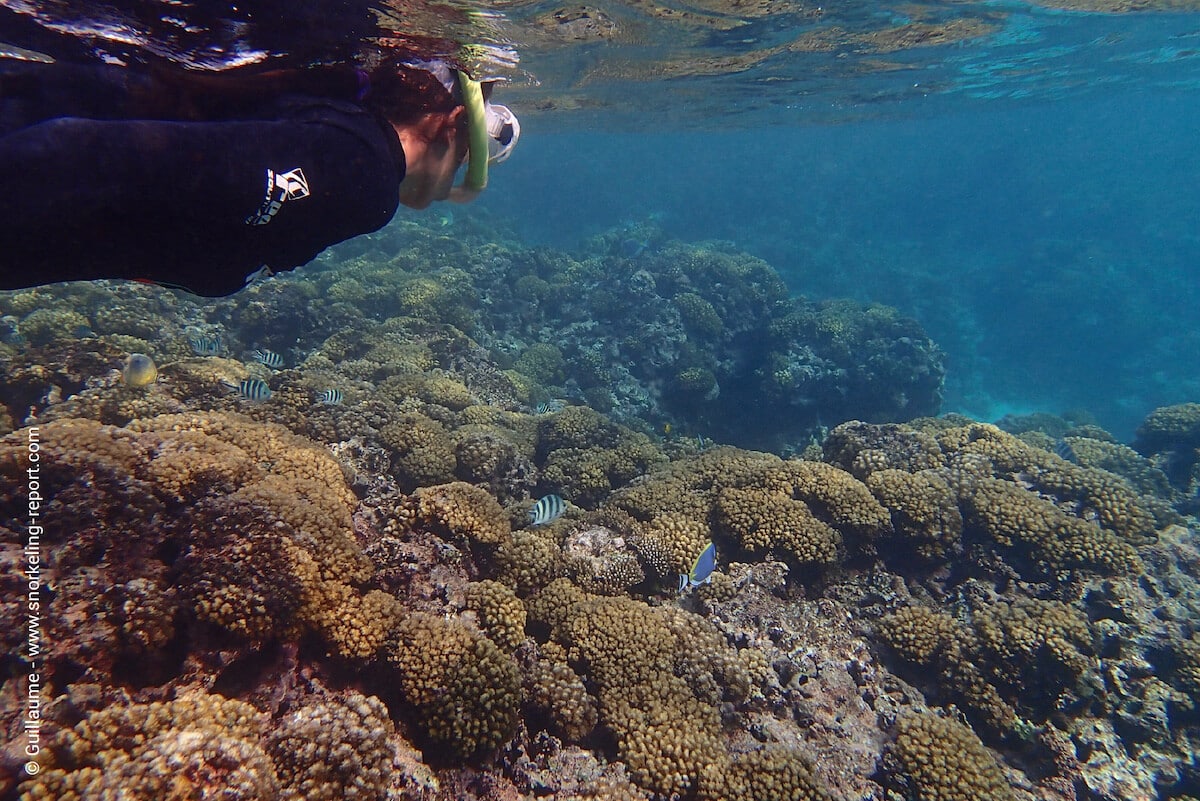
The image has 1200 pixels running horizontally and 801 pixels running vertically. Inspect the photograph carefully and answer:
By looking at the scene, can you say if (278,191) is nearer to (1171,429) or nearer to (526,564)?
(526,564)

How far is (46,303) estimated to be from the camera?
10.7m

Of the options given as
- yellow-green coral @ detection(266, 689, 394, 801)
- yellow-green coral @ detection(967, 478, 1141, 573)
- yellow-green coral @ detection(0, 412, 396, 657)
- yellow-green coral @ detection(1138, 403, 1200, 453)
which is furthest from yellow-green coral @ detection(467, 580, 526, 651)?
yellow-green coral @ detection(1138, 403, 1200, 453)

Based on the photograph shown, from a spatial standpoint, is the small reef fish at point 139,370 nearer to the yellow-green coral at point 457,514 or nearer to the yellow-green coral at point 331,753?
the yellow-green coral at point 457,514

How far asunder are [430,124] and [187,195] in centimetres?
141

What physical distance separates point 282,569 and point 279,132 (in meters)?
2.95

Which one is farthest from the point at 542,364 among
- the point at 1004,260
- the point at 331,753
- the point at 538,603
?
the point at 1004,260

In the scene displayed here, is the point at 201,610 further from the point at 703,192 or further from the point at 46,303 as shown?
the point at 703,192

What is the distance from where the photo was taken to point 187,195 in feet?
5.33

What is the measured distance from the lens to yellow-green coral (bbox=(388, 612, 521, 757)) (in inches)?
149

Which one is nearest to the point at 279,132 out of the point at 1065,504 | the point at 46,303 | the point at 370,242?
the point at 1065,504

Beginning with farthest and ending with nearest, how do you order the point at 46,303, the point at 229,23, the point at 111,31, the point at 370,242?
the point at 370,242 → the point at 46,303 → the point at 111,31 → the point at 229,23

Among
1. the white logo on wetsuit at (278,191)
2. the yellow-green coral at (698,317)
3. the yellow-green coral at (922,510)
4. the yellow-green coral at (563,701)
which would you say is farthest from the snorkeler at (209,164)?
the yellow-green coral at (698,317)

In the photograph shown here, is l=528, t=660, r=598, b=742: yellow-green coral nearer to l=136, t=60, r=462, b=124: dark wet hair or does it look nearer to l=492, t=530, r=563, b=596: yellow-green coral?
l=492, t=530, r=563, b=596: yellow-green coral

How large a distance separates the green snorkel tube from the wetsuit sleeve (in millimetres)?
504
